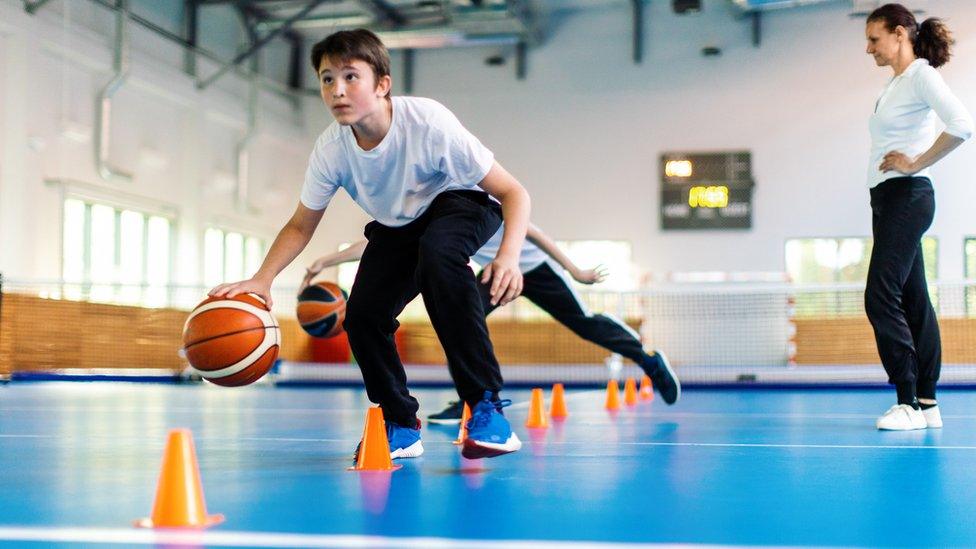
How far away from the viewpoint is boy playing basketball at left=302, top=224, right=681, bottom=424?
5.32 meters

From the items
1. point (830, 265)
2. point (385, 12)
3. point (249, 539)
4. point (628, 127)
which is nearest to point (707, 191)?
point (628, 127)

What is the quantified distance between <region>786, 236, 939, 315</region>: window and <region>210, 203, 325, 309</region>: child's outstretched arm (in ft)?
54.3

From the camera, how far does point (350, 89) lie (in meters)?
3.47

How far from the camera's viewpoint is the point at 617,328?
667 centimetres

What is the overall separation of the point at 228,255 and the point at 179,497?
18.3 meters

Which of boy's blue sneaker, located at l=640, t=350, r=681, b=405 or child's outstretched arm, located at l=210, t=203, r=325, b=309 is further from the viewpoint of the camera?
boy's blue sneaker, located at l=640, t=350, r=681, b=405

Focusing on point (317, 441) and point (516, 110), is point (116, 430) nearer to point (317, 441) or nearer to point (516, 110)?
point (317, 441)

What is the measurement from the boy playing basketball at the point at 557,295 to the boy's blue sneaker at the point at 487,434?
70.6 inches

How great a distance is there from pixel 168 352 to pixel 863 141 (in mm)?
12915

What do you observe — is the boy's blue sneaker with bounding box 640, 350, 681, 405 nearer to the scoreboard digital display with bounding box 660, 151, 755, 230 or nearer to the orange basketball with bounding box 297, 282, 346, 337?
the orange basketball with bounding box 297, 282, 346, 337

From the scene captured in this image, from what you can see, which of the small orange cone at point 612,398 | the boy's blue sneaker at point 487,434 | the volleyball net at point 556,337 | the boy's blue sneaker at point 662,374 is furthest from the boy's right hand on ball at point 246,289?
the volleyball net at point 556,337

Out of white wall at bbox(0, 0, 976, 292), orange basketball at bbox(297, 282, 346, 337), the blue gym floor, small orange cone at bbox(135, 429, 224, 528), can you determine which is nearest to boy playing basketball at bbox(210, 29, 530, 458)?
the blue gym floor

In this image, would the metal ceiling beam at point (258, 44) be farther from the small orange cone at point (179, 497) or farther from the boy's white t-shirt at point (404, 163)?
the small orange cone at point (179, 497)

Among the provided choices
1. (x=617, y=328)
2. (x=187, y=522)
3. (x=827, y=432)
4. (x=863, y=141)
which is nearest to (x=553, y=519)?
(x=187, y=522)
